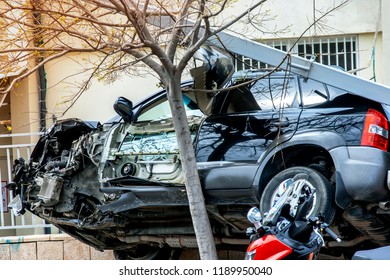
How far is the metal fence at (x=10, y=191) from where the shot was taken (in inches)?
450

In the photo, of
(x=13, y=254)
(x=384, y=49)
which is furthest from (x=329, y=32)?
(x=13, y=254)

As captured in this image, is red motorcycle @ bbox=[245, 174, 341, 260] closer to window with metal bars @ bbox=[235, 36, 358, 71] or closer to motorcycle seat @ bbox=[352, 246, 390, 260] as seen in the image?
motorcycle seat @ bbox=[352, 246, 390, 260]

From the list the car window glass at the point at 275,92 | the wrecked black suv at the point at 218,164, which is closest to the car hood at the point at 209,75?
the wrecked black suv at the point at 218,164

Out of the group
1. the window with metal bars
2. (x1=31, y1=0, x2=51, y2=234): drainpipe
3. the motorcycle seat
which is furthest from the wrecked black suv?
the window with metal bars

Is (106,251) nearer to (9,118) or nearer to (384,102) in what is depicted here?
(9,118)

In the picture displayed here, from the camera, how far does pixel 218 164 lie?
830 cm

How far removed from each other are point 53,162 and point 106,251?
1.88 m

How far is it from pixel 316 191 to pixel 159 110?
254 cm

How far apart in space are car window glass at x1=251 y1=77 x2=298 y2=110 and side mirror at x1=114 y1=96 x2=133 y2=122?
1.51 meters

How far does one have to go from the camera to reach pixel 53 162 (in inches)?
381

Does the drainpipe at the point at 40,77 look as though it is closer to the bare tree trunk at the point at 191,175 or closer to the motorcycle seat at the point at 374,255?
the bare tree trunk at the point at 191,175

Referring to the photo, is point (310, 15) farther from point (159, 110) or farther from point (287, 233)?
point (287, 233)

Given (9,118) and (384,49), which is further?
(9,118)

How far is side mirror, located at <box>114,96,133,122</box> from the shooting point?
9.17 m
